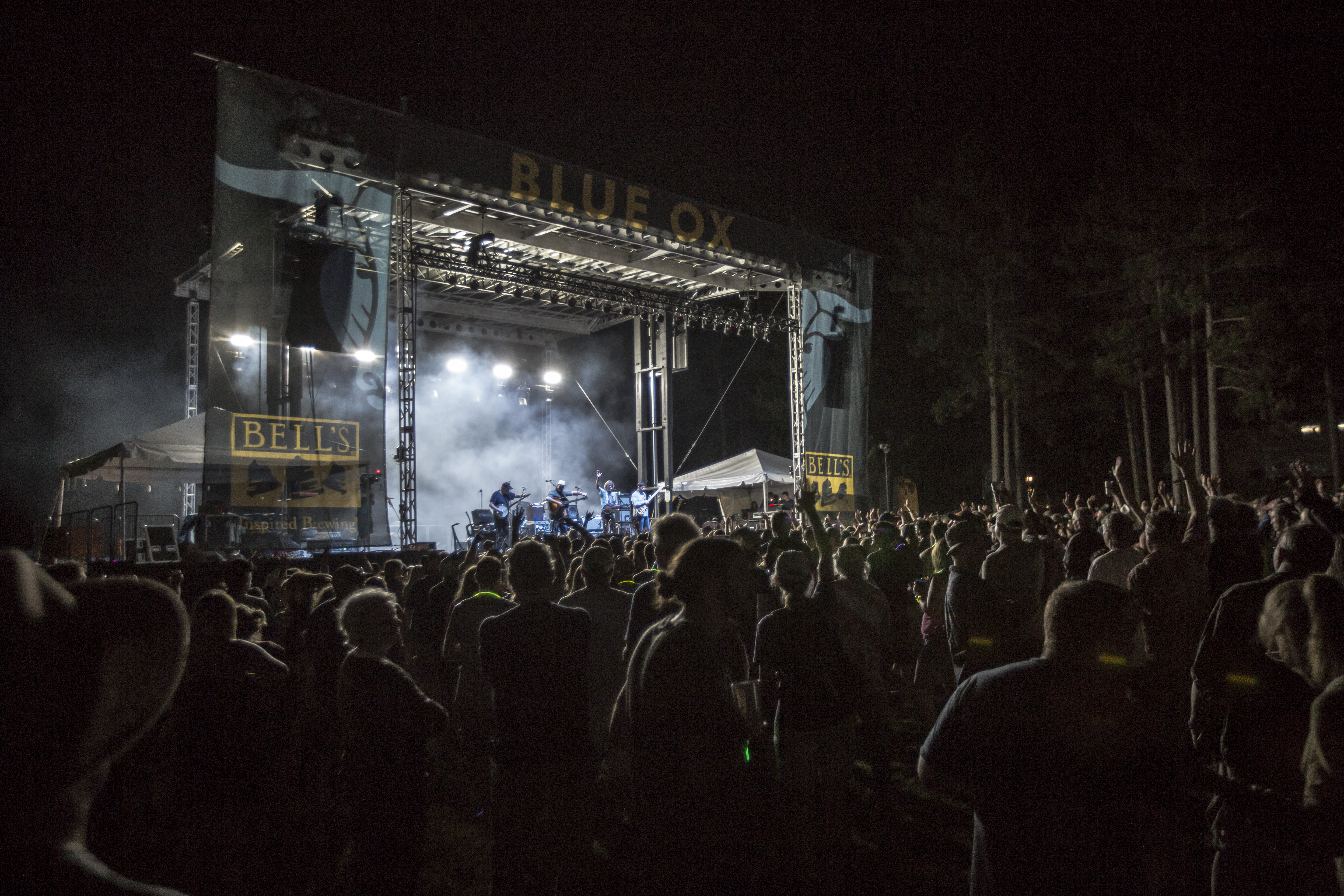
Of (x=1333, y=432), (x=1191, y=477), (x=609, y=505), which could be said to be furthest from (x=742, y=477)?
(x=1333, y=432)

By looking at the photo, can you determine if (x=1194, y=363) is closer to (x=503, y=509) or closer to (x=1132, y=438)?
(x=1132, y=438)

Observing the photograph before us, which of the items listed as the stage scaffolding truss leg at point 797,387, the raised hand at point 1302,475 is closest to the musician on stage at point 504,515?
the stage scaffolding truss leg at point 797,387

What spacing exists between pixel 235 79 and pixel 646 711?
1059 cm

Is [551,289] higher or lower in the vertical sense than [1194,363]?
higher

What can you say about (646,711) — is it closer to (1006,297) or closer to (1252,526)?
(1252,526)

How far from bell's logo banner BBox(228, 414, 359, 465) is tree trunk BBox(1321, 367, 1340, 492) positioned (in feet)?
83.2

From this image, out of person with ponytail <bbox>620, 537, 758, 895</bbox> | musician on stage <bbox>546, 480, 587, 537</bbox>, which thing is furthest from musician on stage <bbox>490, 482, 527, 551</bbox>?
person with ponytail <bbox>620, 537, 758, 895</bbox>

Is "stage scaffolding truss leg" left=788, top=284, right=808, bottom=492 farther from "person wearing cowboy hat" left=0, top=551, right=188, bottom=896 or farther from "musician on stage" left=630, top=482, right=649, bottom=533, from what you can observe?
"person wearing cowboy hat" left=0, top=551, right=188, bottom=896

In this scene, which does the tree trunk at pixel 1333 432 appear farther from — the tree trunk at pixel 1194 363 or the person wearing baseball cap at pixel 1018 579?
the person wearing baseball cap at pixel 1018 579

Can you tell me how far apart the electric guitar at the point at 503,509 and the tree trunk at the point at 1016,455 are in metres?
16.1

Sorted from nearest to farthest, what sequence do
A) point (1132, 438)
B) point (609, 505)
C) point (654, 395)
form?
point (609, 505)
point (654, 395)
point (1132, 438)

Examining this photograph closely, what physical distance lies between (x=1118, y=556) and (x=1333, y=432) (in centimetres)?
2416

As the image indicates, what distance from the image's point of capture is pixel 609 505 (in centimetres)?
1889

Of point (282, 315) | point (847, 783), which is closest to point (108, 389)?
point (282, 315)
